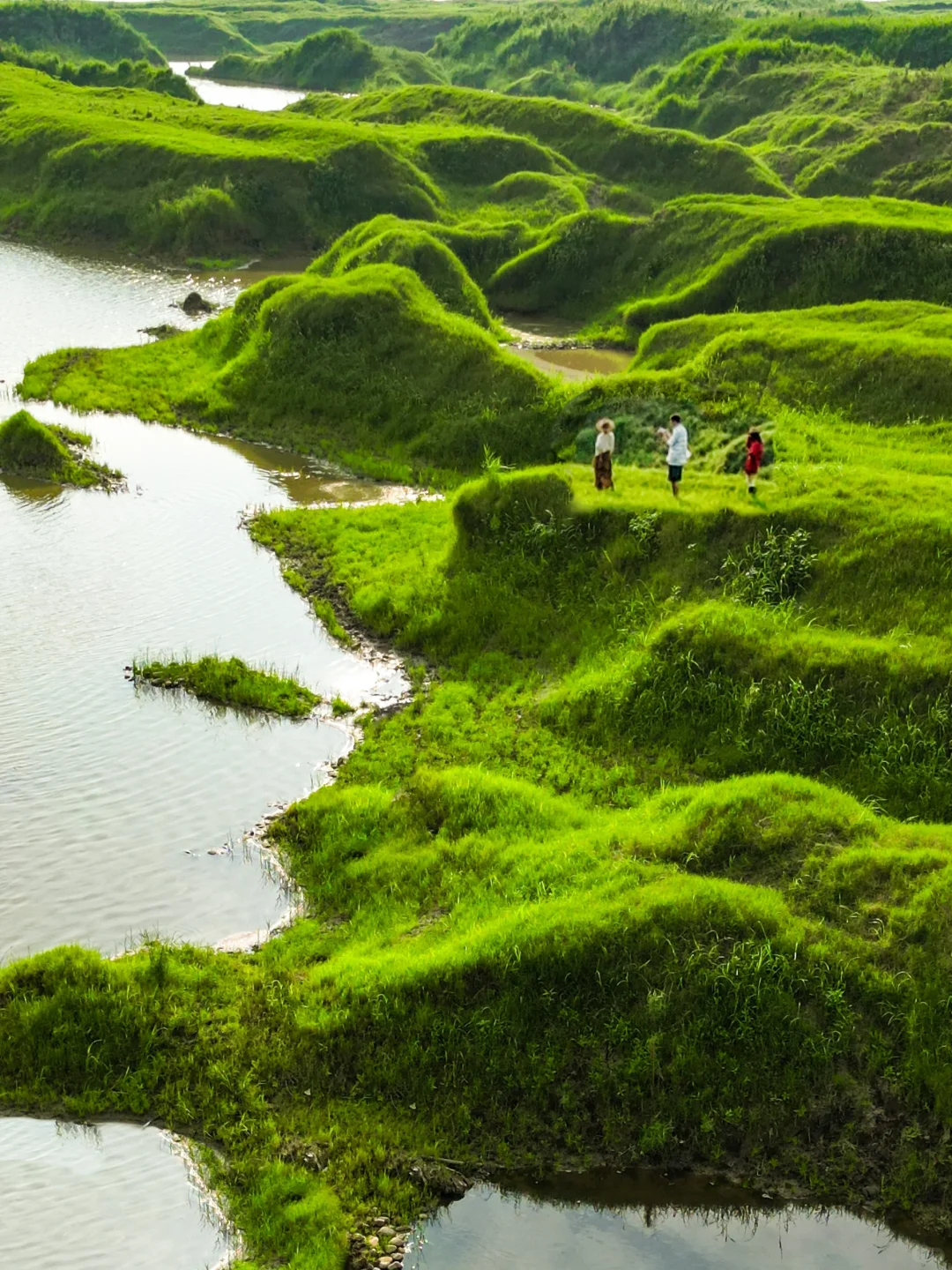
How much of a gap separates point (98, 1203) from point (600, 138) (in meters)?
70.5

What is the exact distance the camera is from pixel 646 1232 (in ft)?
39.2

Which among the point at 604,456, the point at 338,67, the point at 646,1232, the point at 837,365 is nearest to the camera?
the point at 646,1232

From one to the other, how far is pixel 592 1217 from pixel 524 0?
21382 centimetres

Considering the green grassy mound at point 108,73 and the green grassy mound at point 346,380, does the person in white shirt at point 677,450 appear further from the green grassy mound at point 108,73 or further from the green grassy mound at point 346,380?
the green grassy mound at point 108,73

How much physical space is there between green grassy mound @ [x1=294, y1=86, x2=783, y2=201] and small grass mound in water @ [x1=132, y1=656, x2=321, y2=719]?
4897cm

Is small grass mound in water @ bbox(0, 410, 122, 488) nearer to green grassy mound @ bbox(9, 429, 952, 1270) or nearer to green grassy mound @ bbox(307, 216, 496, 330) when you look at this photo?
green grassy mound @ bbox(307, 216, 496, 330)

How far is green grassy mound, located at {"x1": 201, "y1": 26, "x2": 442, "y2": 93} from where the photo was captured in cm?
12419

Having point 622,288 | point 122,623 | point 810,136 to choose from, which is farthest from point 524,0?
point 122,623

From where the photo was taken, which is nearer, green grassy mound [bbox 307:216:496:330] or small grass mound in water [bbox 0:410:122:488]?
small grass mound in water [bbox 0:410:122:488]

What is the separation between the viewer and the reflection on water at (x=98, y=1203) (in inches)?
450

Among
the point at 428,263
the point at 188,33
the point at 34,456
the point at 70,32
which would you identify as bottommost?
the point at 34,456

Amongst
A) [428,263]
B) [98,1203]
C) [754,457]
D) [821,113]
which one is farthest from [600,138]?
[98,1203]

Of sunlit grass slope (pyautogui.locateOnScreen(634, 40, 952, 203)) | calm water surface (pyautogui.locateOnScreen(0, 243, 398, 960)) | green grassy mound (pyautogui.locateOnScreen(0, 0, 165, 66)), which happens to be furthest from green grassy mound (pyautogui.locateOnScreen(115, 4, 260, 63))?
calm water surface (pyautogui.locateOnScreen(0, 243, 398, 960))

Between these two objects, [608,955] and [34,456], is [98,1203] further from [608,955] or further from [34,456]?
[34,456]
